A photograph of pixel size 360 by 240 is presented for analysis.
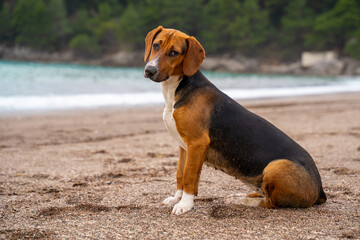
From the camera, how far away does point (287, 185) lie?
9.53 ft

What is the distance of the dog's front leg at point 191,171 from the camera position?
2953 mm

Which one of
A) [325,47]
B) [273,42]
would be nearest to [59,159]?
[325,47]

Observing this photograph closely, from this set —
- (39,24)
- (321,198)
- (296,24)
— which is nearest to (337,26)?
(296,24)

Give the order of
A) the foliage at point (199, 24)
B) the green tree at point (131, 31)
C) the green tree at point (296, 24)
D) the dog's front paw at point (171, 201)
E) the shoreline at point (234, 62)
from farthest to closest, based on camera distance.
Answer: the green tree at point (131, 31) → the green tree at point (296, 24) → the foliage at point (199, 24) → the shoreline at point (234, 62) → the dog's front paw at point (171, 201)

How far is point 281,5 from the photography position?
7062cm

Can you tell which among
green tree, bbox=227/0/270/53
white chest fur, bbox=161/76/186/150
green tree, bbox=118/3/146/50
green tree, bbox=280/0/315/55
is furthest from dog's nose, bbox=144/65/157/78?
green tree, bbox=118/3/146/50

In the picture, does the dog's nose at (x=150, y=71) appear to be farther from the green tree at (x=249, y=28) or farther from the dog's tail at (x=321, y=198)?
the green tree at (x=249, y=28)

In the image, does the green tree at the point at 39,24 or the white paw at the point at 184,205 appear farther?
the green tree at the point at 39,24

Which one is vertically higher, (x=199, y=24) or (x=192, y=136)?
(x=199, y=24)

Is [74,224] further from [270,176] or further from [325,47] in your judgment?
[325,47]

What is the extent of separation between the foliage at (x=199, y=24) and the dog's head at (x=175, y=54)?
59.5 metres

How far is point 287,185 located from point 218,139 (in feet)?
2.32

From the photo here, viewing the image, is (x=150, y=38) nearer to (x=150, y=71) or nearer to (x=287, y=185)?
(x=150, y=71)

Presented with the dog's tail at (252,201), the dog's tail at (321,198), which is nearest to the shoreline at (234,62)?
the dog's tail at (321,198)
